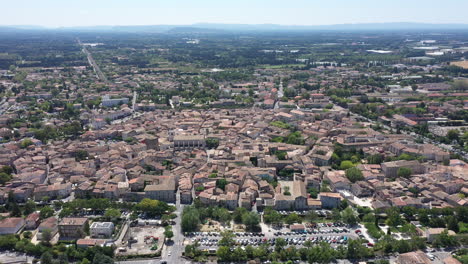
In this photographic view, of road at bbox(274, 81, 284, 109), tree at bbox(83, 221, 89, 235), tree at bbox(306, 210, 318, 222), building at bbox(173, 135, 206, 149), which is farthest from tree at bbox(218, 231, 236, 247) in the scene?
road at bbox(274, 81, 284, 109)

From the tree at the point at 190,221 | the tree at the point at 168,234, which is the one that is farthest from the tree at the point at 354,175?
the tree at the point at 168,234

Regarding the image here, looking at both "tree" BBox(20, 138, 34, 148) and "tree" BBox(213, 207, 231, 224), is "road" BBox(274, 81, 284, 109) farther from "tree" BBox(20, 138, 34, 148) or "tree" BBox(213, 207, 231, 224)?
"tree" BBox(213, 207, 231, 224)

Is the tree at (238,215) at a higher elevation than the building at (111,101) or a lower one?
lower

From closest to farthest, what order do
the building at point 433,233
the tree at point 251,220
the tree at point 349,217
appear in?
the building at point 433,233 → the tree at point 251,220 → the tree at point 349,217

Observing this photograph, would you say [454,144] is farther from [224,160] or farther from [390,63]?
[390,63]

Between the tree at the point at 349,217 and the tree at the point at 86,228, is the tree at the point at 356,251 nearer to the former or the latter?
the tree at the point at 349,217

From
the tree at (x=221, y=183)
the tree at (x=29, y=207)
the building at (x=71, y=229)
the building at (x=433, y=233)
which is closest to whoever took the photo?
the building at (x=433, y=233)

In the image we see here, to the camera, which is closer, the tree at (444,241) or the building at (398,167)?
the tree at (444,241)

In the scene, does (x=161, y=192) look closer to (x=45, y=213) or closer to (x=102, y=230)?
(x=102, y=230)

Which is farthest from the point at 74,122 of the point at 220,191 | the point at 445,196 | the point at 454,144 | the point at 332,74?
the point at 332,74
